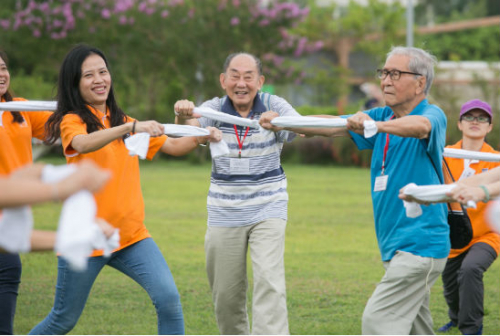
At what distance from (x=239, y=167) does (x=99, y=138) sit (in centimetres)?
127

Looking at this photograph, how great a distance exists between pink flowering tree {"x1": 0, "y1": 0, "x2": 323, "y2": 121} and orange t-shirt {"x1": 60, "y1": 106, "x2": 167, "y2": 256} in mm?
24210

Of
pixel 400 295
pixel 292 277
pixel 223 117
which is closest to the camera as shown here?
pixel 400 295

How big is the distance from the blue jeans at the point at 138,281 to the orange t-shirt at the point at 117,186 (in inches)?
3.7

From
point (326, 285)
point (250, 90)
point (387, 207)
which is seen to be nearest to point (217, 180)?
point (250, 90)

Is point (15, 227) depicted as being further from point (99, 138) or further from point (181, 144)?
point (181, 144)

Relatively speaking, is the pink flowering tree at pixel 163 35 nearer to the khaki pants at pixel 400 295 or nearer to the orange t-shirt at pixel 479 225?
the orange t-shirt at pixel 479 225

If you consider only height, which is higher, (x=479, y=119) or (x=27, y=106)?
(x=27, y=106)

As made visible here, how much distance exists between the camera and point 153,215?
50.7 ft

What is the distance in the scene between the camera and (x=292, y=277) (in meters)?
9.90

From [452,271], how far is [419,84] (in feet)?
8.88

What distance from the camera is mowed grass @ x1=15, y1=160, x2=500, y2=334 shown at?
25.6 ft

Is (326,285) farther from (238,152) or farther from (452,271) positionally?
(238,152)

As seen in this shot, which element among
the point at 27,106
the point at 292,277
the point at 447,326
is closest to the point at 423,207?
the point at 447,326

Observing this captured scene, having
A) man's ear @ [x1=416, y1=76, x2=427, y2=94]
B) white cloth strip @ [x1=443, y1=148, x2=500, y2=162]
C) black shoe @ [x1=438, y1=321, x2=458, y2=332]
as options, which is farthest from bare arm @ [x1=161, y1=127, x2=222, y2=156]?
black shoe @ [x1=438, y1=321, x2=458, y2=332]
